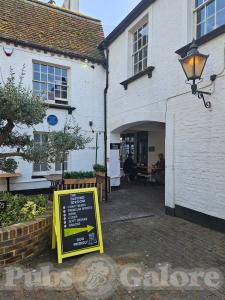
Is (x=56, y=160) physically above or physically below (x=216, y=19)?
below

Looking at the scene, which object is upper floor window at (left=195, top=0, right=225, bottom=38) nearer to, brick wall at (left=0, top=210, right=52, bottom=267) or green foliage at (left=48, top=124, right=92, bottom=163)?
green foliage at (left=48, top=124, right=92, bottom=163)

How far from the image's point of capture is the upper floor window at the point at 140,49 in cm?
856

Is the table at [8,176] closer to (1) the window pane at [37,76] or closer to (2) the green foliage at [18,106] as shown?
(1) the window pane at [37,76]

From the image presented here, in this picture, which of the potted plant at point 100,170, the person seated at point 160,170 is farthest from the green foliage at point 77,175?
the person seated at point 160,170

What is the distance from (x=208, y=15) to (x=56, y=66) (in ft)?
19.7

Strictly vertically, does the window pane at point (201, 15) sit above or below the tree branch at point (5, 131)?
above

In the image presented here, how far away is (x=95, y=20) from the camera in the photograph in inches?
480

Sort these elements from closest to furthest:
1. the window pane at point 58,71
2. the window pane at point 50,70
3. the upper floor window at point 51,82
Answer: the upper floor window at point 51,82 → the window pane at point 50,70 → the window pane at point 58,71

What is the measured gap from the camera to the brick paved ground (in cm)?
325

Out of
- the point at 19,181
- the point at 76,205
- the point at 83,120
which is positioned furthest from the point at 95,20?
the point at 76,205

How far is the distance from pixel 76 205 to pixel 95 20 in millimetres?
Result: 10406

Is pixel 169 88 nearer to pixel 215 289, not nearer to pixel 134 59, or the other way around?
pixel 134 59

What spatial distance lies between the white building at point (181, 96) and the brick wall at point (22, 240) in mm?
3470

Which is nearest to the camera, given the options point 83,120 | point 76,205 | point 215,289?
point 215,289
